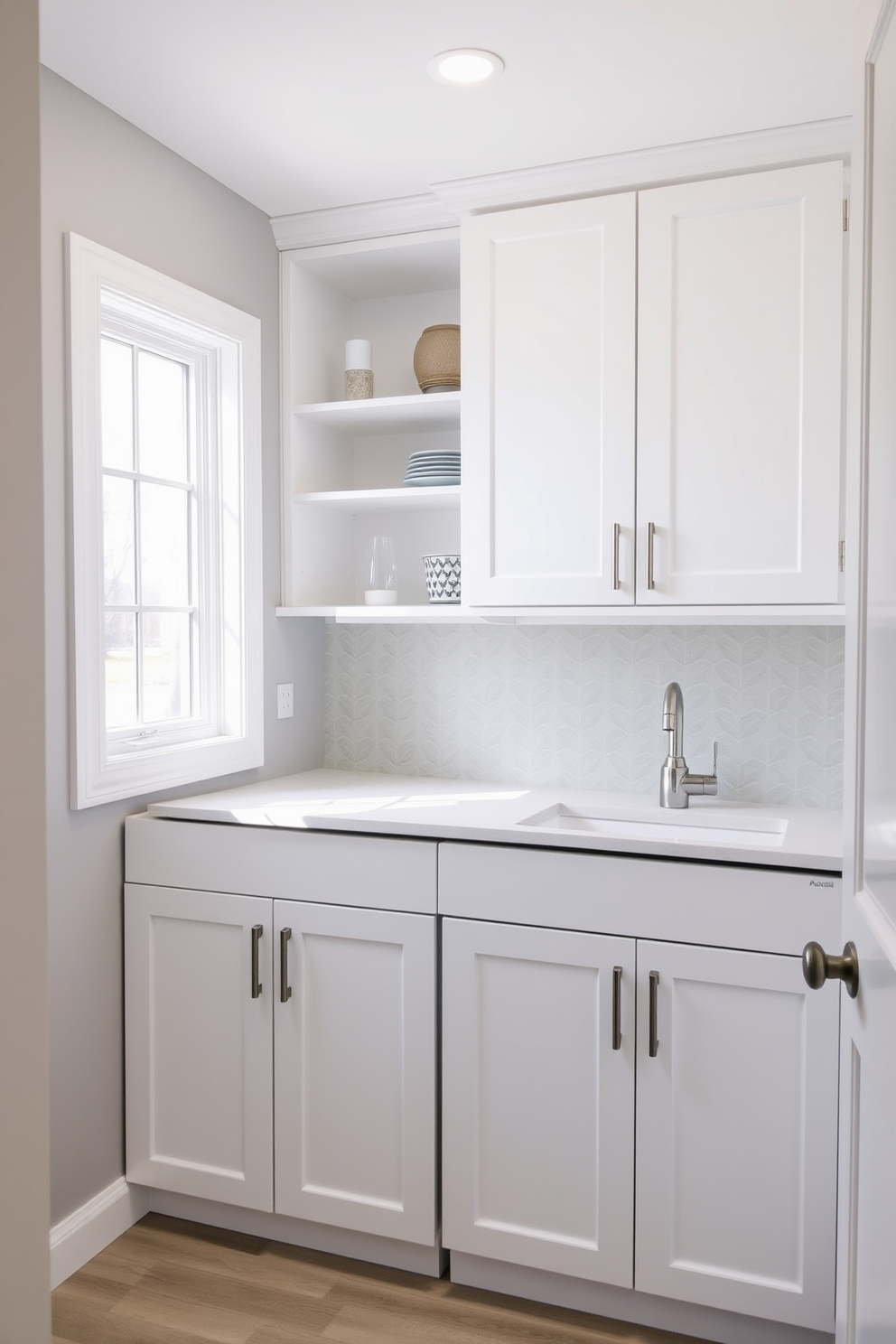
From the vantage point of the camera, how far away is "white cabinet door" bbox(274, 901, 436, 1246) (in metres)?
2.05

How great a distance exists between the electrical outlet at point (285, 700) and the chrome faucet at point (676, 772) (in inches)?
40.1

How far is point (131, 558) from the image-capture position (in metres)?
2.32

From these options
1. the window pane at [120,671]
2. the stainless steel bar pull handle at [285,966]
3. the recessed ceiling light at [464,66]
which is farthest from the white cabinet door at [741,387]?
the window pane at [120,671]

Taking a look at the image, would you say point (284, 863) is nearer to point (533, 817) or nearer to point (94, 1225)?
point (533, 817)

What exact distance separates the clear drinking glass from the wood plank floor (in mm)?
1535

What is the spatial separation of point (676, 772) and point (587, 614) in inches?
Result: 16.6

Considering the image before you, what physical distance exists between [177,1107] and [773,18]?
243 cm

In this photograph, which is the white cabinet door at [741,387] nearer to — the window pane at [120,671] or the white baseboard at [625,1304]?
the window pane at [120,671]

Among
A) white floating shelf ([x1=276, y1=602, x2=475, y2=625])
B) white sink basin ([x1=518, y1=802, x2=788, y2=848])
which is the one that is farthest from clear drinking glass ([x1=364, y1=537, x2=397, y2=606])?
white sink basin ([x1=518, y1=802, x2=788, y2=848])

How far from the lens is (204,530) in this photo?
253cm

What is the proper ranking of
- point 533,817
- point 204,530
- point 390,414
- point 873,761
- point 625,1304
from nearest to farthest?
point 873,761 → point 625,1304 → point 533,817 → point 204,530 → point 390,414

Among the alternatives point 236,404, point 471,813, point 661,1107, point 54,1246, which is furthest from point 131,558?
point 661,1107

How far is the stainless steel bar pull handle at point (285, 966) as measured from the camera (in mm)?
2145

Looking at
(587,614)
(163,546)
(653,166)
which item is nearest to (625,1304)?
(587,614)
